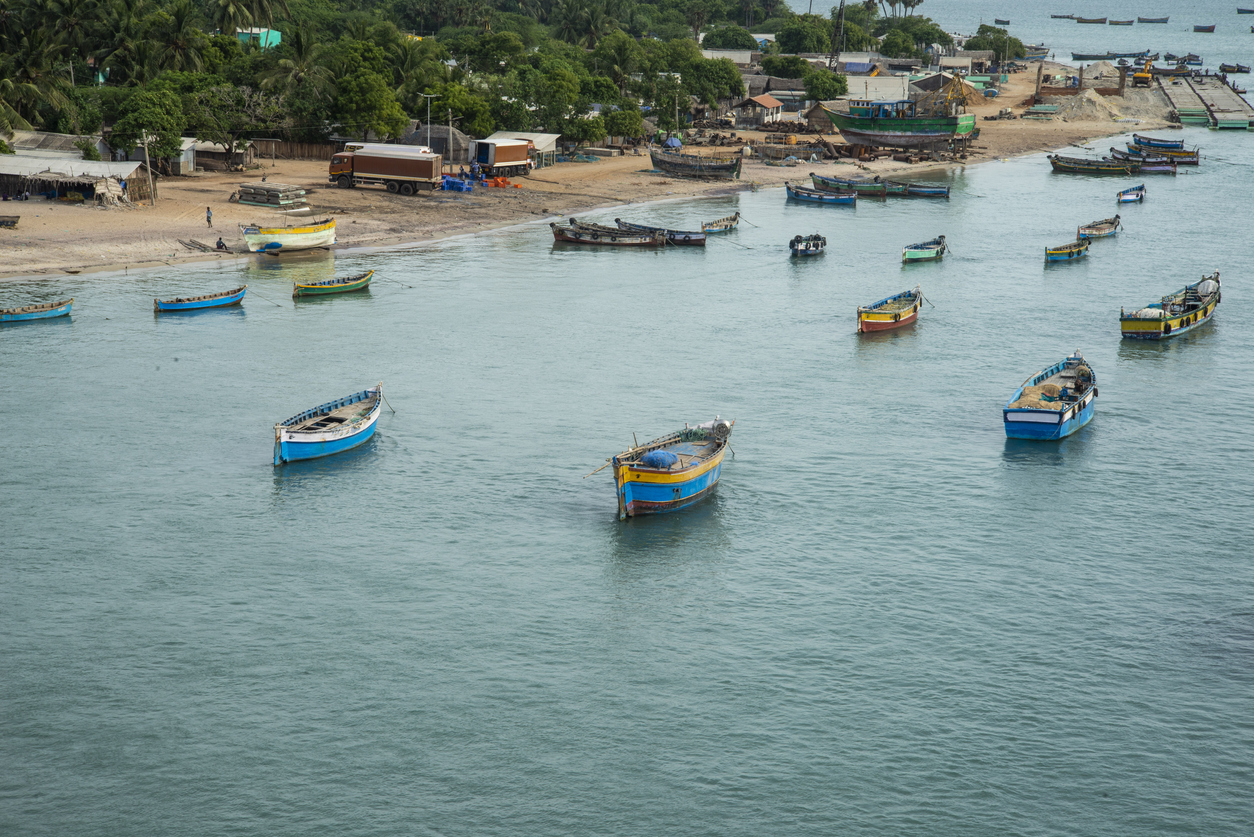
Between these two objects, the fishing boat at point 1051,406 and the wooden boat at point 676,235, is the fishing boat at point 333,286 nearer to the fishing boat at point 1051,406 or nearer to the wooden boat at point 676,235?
the wooden boat at point 676,235

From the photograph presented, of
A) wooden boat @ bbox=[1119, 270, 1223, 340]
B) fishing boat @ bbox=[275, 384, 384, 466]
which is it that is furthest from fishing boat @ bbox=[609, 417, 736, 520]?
wooden boat @ bbox=[1119, 270, 1223, 340]

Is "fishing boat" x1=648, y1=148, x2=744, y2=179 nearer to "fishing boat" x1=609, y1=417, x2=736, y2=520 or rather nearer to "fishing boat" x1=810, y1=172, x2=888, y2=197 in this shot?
"fishing boat" x1=810, y1=172, x2=888, y2=197

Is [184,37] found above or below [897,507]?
above

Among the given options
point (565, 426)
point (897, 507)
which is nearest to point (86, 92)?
point (565, 426)

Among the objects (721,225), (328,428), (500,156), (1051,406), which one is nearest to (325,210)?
(500,156)

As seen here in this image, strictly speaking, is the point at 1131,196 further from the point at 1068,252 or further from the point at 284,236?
the point at 284,236

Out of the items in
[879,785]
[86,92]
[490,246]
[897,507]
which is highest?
[86,92]

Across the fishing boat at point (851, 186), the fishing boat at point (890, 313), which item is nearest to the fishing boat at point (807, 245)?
the fishing boat at point (890, 313)

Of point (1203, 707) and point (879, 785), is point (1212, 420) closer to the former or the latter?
point (1203, 707)
